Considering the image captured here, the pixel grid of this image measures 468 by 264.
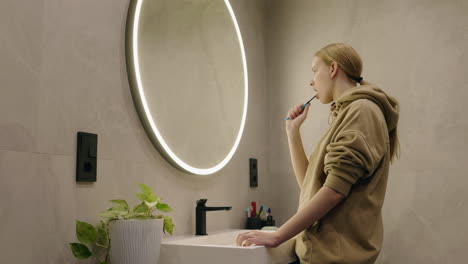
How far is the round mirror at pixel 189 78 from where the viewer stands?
4.81 feet

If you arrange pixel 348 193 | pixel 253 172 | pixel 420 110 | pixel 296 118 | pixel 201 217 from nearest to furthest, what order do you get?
pixel 348 193 < pixel 201 217 < pixel 296 118 < pixel 420 110 < pixel 253 172

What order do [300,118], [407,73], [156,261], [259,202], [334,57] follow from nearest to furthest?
[156,261]
[334,57]
[300,118]
[407,73]
[259,202]

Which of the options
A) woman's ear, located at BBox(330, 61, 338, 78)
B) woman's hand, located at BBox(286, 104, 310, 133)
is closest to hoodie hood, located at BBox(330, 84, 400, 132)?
woman's ear, located at BBox(330, 61, 338, 78)

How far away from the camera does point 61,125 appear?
1.20 metres

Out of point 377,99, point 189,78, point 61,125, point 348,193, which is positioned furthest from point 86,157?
point 377,99

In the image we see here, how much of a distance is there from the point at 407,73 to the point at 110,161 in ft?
3.97

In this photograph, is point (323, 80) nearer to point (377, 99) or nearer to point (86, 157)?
point (377, 99)

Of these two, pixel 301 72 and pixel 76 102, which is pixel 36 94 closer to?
pixel 76 102

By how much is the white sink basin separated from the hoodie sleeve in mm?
229

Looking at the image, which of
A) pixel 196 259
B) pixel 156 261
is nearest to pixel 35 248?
pixel 156 261

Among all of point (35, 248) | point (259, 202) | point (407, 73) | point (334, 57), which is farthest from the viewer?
point (259, 202)

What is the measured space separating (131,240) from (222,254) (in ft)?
0.78

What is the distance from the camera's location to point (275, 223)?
7.17ft

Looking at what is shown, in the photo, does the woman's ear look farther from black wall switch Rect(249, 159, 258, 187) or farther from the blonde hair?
black wall switch Rect(249, 159, 258, 187)
